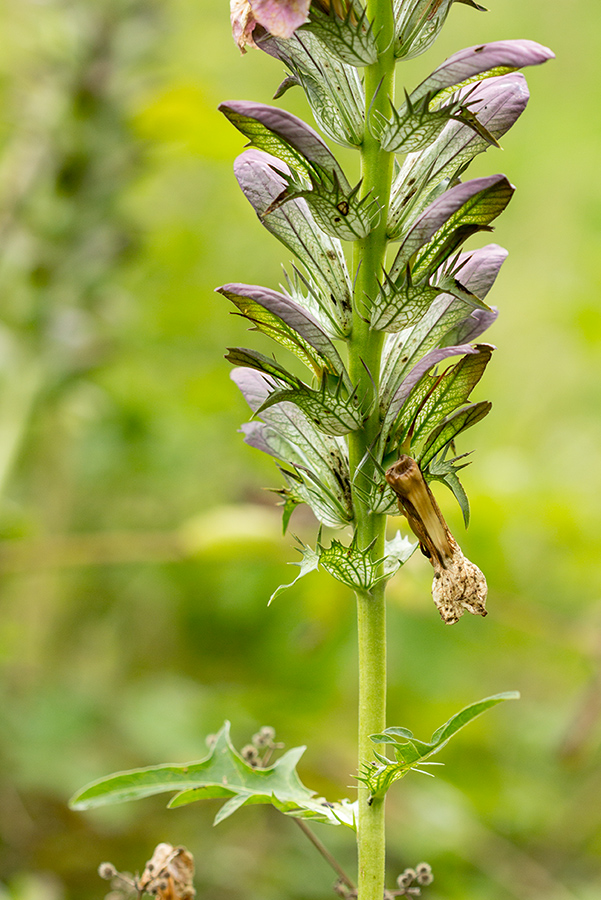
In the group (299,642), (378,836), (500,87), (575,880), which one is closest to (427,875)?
(378,836)

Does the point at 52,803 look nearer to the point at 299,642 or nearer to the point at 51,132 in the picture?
the point at 299,642

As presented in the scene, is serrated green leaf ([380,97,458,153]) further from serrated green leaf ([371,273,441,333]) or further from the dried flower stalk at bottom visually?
the dried flower stalk at bottom

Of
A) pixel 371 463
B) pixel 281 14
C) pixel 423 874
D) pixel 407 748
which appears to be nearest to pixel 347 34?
pixel 281 14

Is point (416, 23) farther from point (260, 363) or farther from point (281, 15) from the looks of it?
point (260, 363)

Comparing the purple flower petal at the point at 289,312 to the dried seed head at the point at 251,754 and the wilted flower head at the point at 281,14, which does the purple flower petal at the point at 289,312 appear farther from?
the dried seed head at the point at 251,754

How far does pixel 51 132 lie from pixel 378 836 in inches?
78.1

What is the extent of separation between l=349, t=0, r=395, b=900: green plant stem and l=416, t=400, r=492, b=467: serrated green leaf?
0.04 m

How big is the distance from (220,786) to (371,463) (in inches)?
10.4

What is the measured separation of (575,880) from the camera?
202 centimetres

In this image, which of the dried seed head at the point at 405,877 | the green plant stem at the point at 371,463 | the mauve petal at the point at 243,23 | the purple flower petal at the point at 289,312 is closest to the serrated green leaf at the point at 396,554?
the green plant stem at the point at 371,463

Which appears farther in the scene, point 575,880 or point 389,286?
point 575,880

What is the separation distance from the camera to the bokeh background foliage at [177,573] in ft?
5.97

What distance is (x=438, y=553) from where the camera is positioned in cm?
56

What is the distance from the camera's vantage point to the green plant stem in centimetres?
57
